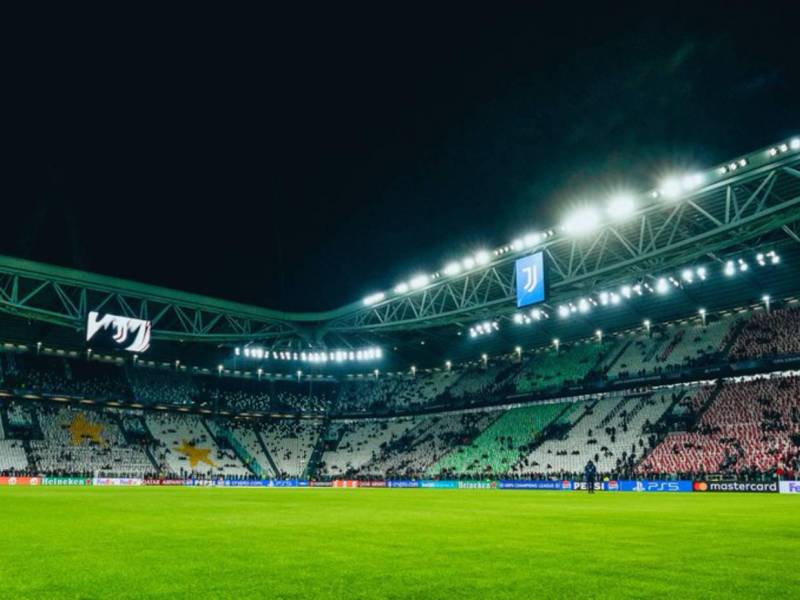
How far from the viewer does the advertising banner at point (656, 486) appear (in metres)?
36.5

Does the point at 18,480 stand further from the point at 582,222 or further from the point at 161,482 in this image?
the point at 582,222

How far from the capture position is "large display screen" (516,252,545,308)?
112 ft

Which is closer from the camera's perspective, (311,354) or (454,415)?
(454,415)

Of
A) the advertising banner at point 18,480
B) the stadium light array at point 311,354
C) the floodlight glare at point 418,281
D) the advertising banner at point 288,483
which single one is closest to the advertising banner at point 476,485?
the floodlight glare at point 418,281

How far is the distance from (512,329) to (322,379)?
1069 inches

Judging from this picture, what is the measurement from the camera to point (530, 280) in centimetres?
3488

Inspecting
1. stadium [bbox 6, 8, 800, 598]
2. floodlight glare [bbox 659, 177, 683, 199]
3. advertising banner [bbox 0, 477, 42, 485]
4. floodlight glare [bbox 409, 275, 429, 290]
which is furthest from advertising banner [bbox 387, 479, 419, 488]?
floodlight glare [bbox 659, 177, 683, 199]

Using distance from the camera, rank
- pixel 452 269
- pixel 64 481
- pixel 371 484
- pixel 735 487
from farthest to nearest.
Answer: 1. pixel 371 484
2. pixel 64 481
3. pixel 452 269
4. pixel 735 487

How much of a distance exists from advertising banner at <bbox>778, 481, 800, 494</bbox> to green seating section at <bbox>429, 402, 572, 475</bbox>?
69.7ft

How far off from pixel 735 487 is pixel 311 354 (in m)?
46.2

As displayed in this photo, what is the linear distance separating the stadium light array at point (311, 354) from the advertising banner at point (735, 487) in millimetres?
37813

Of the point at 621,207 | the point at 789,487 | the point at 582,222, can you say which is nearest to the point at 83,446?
the point at 582,222

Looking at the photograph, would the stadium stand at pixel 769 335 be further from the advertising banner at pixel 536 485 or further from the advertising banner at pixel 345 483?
the advertising banner at pixel 345 483

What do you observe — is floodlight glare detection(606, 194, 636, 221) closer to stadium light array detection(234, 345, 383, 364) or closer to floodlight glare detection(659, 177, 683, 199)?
floodlight glare detection(659, 177, 683, 199)
